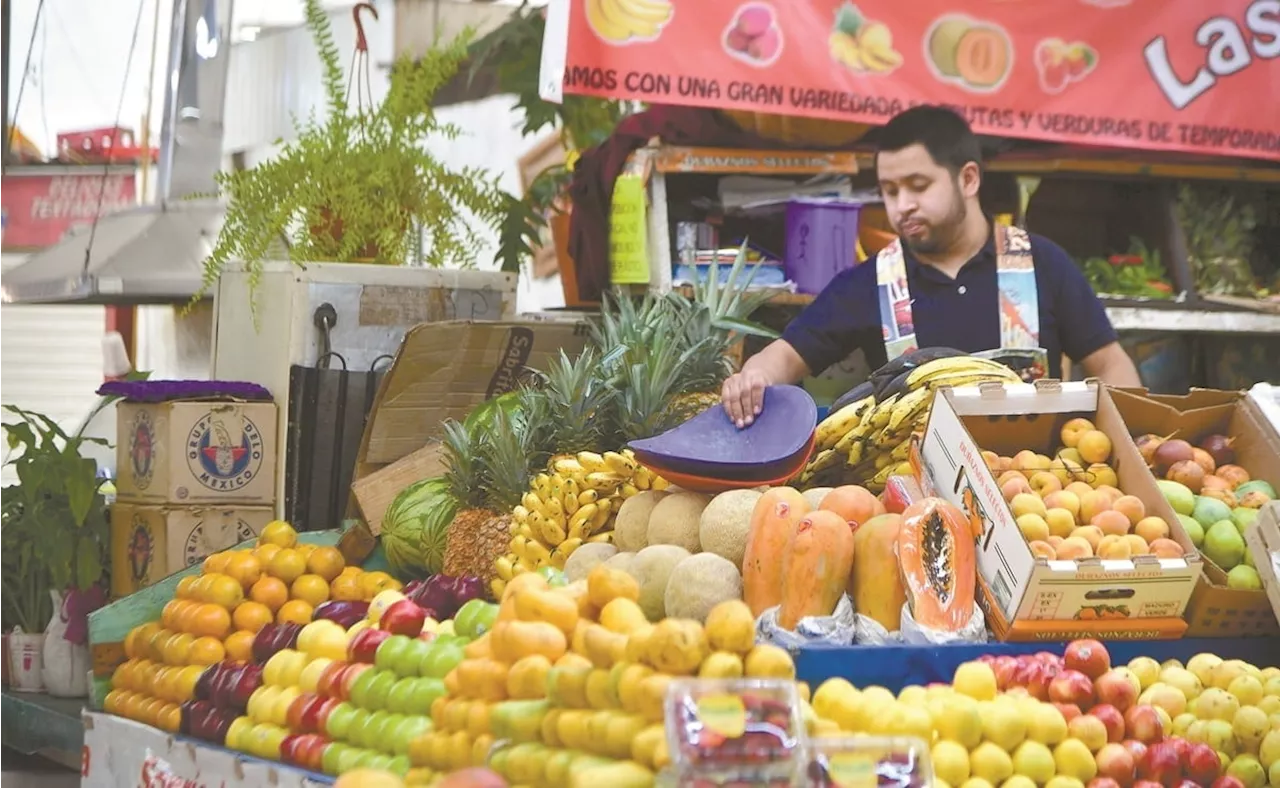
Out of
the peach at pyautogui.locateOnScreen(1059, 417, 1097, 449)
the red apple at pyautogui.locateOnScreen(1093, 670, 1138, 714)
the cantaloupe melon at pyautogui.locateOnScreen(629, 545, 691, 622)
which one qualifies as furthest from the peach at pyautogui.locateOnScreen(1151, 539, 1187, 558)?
the cantaloupe melon at pyautogui.locateOnScreen(629, 545, 691, 622)

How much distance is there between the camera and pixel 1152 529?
3275 millimetres

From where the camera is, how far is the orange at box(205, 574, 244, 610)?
4.36 meters

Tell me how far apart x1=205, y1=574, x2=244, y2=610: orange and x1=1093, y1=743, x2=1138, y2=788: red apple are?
8.36 ft

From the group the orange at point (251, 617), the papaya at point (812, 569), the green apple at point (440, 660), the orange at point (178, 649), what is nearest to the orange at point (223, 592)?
the orange at point (251, 617)

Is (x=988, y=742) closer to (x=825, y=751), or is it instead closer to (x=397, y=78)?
(x=825, y=751)

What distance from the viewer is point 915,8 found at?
231 inches

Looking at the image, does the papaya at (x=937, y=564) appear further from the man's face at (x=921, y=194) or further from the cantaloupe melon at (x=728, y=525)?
the man's face at (x=921, y=194)

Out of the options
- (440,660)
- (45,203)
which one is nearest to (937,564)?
(440,660)

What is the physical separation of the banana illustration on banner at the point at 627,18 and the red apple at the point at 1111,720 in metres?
3.24

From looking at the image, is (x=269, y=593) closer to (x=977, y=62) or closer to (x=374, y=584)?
(x=374, y=584)

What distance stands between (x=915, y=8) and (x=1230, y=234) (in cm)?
208

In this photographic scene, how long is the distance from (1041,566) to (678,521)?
2.87 ft

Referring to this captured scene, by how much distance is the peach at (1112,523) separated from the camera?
3256mm

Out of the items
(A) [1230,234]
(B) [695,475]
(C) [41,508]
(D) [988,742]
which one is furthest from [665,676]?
(A) [1230,234]
